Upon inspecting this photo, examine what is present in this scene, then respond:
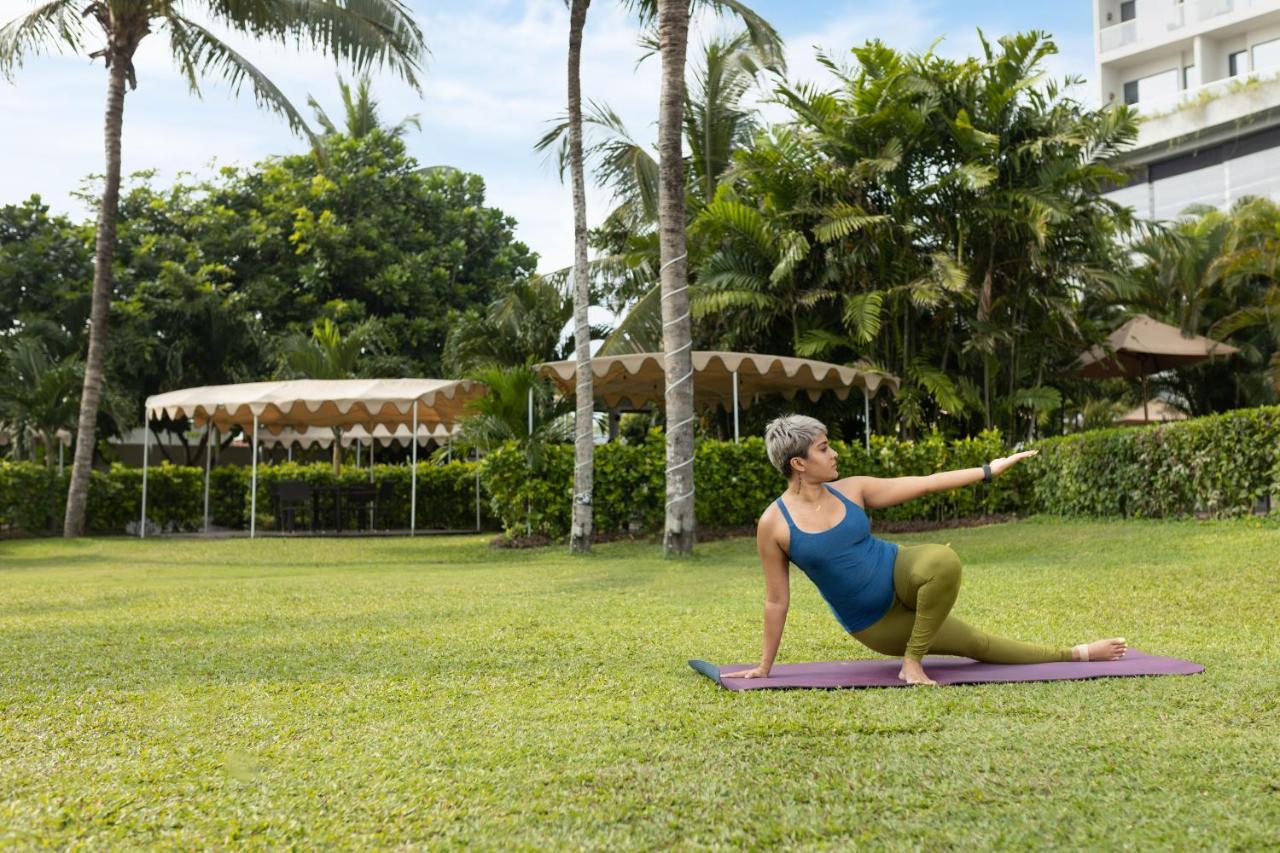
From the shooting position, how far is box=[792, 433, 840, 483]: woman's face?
451cm

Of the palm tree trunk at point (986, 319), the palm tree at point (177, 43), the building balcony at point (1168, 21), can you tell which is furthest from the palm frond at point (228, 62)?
the building balcony at point (1168, 21)

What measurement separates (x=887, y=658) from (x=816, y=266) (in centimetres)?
1387

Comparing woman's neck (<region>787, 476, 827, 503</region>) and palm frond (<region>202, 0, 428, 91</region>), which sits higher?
palm frond (<region>202, 0, 428, 91</region>)

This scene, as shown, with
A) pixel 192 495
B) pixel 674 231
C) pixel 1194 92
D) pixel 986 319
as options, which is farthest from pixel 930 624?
pixel 1194 92

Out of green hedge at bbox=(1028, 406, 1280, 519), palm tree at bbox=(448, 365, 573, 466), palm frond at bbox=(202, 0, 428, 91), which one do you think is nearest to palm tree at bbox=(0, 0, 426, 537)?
palm frond at bbox=(202, 0, 428, 91)

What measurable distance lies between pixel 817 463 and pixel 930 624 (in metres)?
0.77

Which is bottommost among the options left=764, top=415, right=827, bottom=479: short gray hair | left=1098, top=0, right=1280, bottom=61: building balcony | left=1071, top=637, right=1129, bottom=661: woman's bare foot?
left=1071, top=637, right=1129, bottom=661: woman's bare foot

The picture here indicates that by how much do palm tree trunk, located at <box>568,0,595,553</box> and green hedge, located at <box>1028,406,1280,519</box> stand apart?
6208 mm

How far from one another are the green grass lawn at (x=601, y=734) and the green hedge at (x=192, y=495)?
1291cm

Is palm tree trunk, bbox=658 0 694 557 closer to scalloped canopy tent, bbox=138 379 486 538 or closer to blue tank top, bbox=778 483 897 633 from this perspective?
scalloped canopy tent, bbox=138 379 486 538

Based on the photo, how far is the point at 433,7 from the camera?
59.7 feet

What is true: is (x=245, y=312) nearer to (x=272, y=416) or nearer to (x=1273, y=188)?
(x=272, y=416)

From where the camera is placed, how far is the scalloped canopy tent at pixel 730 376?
16.0m

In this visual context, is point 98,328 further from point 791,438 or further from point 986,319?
point 791,438
